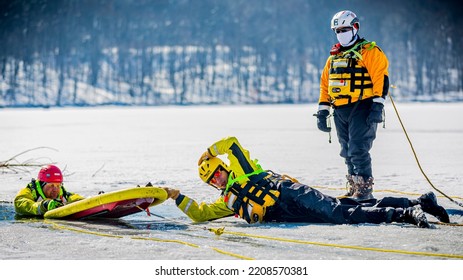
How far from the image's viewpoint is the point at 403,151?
49.3 feet

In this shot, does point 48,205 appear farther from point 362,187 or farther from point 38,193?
point 362,187

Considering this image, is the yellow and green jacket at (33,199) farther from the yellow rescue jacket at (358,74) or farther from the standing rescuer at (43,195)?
the yellow rescue jacket at (358,74)

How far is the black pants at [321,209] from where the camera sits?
21.1 ft

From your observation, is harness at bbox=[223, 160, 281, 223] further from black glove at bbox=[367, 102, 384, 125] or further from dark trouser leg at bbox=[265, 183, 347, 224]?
black glove at bbox=[367, 102, 384, 125]

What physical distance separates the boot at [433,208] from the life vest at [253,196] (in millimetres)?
1291

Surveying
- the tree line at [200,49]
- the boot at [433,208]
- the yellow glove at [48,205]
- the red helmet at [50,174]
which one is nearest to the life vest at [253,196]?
the boot at [433,208]

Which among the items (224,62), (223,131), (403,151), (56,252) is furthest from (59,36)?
(56,252)

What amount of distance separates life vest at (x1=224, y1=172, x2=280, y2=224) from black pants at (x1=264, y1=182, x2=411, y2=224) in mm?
72

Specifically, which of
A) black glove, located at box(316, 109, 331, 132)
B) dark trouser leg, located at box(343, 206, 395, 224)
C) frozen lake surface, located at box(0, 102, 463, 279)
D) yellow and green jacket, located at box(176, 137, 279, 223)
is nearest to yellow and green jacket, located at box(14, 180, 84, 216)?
frozen lake surface, located at box(0, 102, 463, 279)

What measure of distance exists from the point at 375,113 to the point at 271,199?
170 centimetres

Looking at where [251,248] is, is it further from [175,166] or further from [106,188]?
[175,166]

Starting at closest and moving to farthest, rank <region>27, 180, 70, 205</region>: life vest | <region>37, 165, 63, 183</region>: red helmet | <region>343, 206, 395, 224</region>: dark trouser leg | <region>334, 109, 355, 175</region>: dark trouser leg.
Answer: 1. <region>343, 206, 395, 224</region>: dark trouser leg
2. <region>37, 165, 63, 183</region>: red helmet
3. <region>27, 180, 70, 205</region>: life vest
4. <region>334, 109, 355, 175</region>: dark trouser leg

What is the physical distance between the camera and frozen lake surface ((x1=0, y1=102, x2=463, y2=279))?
5.48 meters
